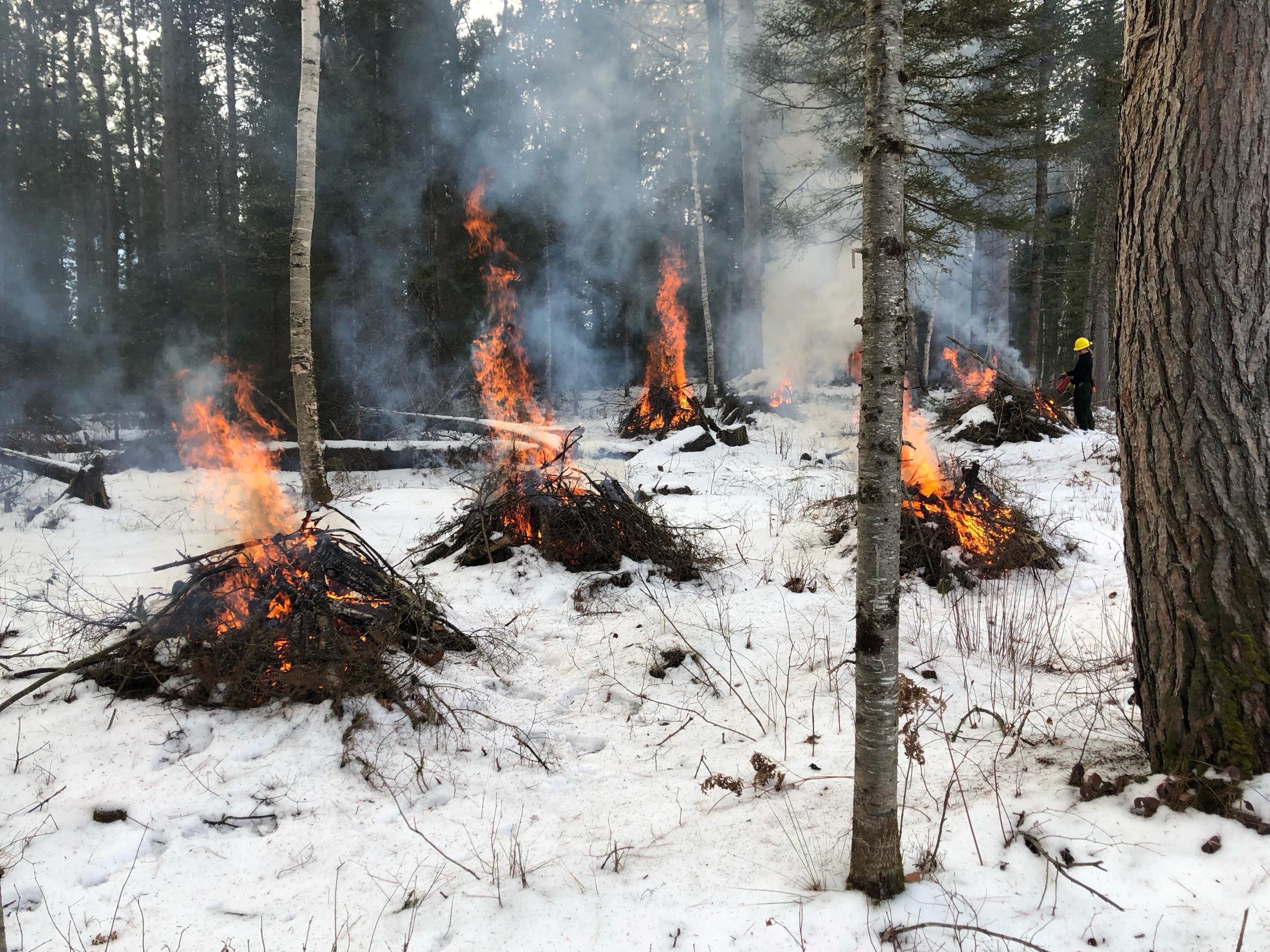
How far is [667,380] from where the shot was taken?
15.7 m

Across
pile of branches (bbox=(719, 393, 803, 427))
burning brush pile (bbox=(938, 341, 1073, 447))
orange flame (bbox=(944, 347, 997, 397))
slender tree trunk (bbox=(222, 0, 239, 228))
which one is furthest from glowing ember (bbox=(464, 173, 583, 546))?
orange flame (bbox=(944, 347, 997, 397))

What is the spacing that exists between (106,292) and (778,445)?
59.4ft

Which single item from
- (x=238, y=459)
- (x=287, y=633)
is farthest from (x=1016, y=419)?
(x=238, y=459)

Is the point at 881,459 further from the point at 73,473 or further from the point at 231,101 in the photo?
the point at 231,101

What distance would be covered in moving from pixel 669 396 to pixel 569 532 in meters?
9.20

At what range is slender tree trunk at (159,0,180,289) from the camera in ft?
49.2

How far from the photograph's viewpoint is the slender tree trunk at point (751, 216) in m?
16.0

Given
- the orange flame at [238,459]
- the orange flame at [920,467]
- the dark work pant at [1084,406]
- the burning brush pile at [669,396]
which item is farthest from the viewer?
the burning brush pile at [669,396]

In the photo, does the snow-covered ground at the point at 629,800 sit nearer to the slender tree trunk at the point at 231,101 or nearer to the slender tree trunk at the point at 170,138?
the slender tree trunk at the point at 170,138

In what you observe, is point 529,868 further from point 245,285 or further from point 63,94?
point 63,94

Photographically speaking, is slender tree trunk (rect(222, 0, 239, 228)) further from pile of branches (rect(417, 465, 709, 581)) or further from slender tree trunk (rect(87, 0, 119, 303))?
pile of branches (rect(417, 465, 709, 581))

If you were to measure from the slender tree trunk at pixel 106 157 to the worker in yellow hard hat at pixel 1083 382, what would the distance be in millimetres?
24225

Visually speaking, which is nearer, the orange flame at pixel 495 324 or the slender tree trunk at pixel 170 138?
the slender tree trunk at pixel 170 138

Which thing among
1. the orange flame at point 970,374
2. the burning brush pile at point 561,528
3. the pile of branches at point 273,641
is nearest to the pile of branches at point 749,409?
the orange flame at point 970,374
